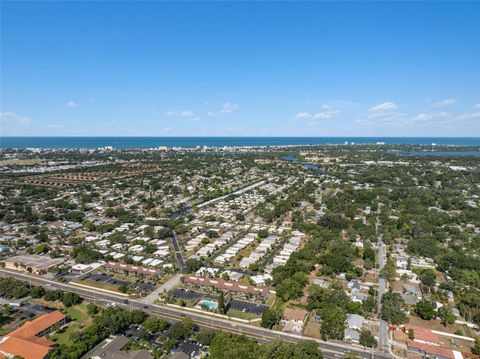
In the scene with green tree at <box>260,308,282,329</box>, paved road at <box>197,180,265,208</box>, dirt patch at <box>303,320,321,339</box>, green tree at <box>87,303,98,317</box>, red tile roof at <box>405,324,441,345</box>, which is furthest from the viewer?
paved road at <box>197,180,265,208</box>

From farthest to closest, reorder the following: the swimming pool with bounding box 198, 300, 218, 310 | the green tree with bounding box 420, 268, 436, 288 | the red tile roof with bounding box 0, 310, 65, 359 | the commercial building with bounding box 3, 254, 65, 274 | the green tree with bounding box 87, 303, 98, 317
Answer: the commercial building with bounding box 3, 254, 65, 274 → the green tree with bounding box 420, 268, 436, 288 → the swimming pool with bounding box 198, 300, 218, 310 → the green tree with bounding box 87, 303, 98, 317 → the red tile roof with bounding box 0, 310, 65, 359

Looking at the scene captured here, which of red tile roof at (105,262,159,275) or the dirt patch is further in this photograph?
red tile roof at (105,262,159,275)

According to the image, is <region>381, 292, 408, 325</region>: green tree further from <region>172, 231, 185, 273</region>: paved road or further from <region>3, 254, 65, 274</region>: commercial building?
<region>3, 254, 65, 274</region>: commercial building

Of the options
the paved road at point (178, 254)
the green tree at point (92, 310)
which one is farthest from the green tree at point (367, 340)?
the green tree at point (92, 310)

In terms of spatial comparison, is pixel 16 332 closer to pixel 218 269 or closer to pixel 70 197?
pixel 218 269

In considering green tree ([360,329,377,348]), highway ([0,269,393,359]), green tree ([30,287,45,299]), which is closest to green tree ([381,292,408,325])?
green tree ([360,329,377,348])

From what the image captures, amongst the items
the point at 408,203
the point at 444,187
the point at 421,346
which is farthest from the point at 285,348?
the point at 444,187

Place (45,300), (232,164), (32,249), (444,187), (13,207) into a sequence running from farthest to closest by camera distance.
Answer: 1. (232,164)
2. (444,187)
3. (13,207)
4. (32,249)
5. (45,300)
